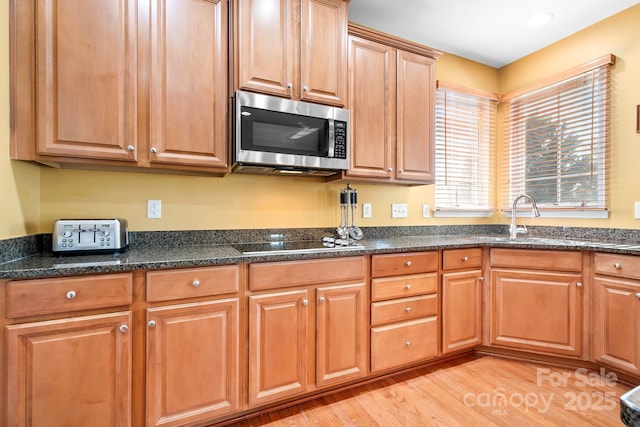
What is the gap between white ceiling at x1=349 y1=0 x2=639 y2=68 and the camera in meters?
2.29

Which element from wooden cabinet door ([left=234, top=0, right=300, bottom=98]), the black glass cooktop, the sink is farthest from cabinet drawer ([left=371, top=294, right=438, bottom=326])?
the sink

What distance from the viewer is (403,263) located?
2076 mm

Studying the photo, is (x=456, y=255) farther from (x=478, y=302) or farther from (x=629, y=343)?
(x=629, y=343)

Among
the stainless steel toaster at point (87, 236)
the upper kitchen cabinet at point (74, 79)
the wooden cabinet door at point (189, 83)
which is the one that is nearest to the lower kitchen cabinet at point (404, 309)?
the wooden cabinet door at point (189, 83)

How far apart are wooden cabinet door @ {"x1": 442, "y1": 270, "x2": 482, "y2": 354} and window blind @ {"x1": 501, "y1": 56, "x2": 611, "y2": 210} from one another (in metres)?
1.12

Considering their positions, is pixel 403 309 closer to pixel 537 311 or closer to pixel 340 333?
pixel 340 333

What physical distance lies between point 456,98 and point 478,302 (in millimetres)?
1867

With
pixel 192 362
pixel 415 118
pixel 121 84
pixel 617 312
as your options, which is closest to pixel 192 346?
pixel 192 362

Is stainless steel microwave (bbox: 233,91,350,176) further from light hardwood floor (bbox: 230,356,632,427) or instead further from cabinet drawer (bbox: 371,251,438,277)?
light hardwood floor (bbox: 230,356,632,427)

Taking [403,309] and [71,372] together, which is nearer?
[71,372]

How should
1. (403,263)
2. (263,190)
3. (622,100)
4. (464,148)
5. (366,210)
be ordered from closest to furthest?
(403,263) < (263,190) < (622,100) < (366,210) < (464,148)

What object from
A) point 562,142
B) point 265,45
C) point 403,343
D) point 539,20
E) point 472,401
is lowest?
point 472,401

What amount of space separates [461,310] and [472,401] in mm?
620

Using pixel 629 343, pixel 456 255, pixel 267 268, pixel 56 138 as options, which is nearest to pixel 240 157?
pixel 267 268
